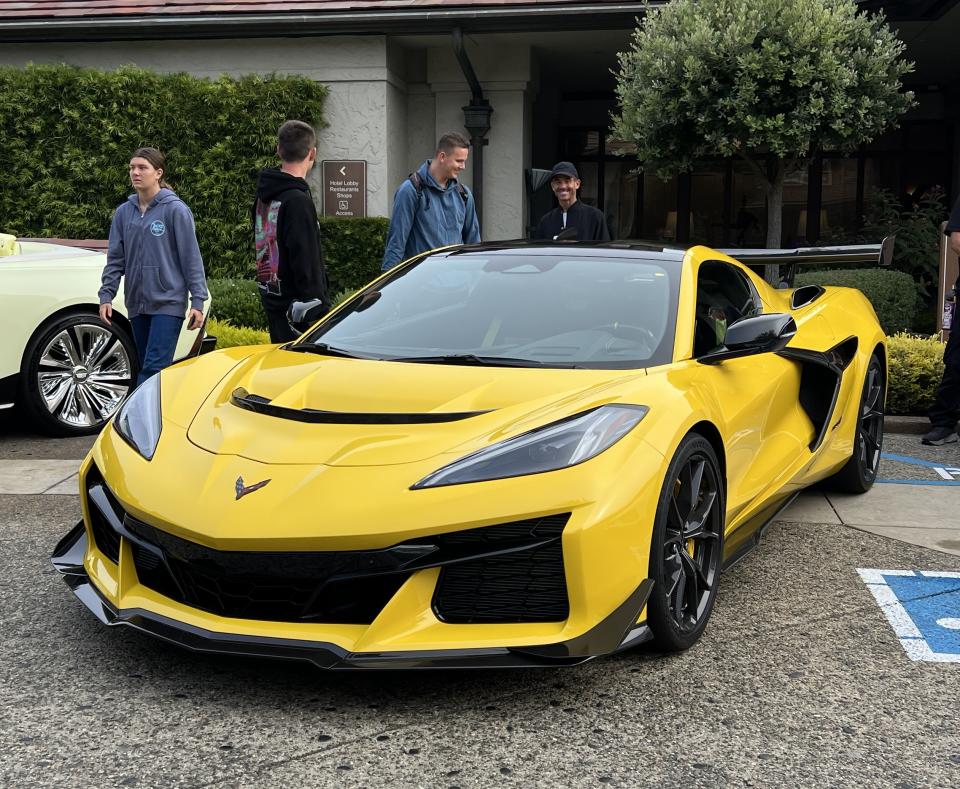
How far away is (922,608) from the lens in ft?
12.5

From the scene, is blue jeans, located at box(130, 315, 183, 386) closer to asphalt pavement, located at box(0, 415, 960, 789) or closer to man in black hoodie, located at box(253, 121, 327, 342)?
man in black hoodie, located at box(253, 121, 327, 342)

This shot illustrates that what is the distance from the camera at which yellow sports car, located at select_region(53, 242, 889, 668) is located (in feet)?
9.21

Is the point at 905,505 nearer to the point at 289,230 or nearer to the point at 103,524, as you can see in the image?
the point at 289,230

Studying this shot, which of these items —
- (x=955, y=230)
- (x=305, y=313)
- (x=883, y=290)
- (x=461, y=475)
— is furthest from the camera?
(x=883, y=290)

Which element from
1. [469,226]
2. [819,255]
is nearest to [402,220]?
[469,226]

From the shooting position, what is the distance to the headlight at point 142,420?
11.1ft

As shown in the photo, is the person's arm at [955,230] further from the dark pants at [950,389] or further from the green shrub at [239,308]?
the green shrub at [239,308]

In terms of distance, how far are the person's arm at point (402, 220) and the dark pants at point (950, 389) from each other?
11.2 ft

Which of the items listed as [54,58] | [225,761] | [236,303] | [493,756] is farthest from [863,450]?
[54,58]

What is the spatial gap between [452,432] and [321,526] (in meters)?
0.49

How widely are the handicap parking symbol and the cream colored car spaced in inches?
174

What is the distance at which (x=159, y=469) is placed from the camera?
3.19 meters

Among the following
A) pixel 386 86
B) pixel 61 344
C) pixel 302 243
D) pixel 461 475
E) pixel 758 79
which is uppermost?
pixel 386 86

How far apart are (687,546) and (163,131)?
36.9 ft
